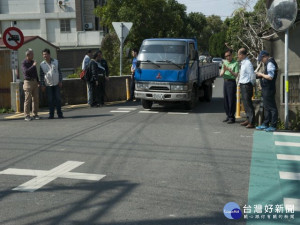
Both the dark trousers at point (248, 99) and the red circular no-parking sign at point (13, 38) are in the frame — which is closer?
the dark trousers at point (248, 99)

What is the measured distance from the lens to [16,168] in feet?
22.1

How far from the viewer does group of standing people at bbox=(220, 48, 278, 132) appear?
Result: 9648 millimetres

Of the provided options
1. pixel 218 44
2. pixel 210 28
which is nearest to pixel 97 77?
pixel 218 44

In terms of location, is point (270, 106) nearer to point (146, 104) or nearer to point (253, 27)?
point (146, 104)

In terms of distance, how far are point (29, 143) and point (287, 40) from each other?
19.7 feet

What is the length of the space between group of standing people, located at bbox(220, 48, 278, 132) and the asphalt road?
0.48 m

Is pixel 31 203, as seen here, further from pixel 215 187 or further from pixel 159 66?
pixel 159 66

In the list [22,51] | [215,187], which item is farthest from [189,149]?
[22,51]

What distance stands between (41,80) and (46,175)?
20.3 feet

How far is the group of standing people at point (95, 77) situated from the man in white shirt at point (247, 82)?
19.1 feet

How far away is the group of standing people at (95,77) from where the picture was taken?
48.1 ft

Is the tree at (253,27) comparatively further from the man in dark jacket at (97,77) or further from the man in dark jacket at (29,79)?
the man in dark jacket at (29,79)

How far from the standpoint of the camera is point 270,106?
9.71 meters

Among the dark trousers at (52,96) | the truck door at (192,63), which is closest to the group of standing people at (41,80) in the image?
the dark trousers at (52,96)
